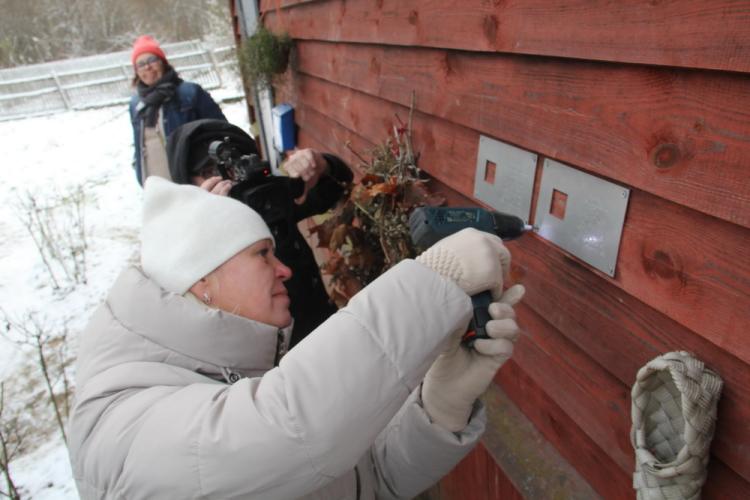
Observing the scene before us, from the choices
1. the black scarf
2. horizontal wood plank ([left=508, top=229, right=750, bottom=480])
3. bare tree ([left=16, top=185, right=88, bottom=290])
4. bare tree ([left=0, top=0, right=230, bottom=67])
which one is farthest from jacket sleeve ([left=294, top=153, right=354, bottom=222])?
bare tree ([left=0, top=0, right=230, bottom=67])

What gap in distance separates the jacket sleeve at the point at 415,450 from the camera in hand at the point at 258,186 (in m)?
1.02

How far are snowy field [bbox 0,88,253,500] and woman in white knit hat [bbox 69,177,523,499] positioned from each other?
98.5 inches

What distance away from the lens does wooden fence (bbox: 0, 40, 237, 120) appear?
46.1 feet

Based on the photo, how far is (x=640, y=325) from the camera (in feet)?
3.89

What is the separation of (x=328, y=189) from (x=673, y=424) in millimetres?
1831

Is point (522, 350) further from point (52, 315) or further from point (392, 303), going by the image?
point (52, 315)

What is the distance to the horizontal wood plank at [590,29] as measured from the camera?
0.86 m

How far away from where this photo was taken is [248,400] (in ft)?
2.92

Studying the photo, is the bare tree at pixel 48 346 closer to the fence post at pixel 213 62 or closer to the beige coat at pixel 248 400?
the beige coat at pixel 248 400

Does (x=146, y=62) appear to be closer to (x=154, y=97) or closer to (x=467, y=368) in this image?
(x=154, y=97)

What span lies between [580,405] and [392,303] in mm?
857

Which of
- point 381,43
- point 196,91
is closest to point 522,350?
point 381,43

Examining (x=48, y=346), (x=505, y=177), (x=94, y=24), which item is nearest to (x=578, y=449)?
(x=505, y=177)

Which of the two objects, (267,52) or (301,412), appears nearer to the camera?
(301,412)
